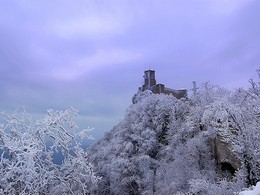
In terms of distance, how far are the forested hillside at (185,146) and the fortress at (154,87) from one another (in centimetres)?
558

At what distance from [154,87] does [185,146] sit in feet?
55.6

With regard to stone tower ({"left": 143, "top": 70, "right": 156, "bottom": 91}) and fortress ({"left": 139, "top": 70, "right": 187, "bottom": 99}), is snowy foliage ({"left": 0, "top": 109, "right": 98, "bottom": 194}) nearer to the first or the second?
fortress ({"left": 139, "top": 70, "right": 187, "bottom": 99})

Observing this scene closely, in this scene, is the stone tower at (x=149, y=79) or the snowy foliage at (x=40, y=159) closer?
the snowy foliage at (x=40, y=159)

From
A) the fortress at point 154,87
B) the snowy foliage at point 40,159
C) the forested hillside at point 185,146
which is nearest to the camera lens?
the snowy foliage at point 40,159

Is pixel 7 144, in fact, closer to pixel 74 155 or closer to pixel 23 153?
pixel 23 153

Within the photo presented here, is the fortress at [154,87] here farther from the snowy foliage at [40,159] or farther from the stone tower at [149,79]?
the snowy foliage at [40,159]

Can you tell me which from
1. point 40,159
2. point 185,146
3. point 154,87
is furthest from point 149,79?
point 40,159

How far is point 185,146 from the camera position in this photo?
19.5 meters

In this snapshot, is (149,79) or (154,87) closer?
(154,87)

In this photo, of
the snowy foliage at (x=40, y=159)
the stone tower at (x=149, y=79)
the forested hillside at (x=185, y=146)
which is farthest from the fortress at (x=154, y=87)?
the snowy foliage at (x=40, y=159)

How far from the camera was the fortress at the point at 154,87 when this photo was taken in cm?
3578

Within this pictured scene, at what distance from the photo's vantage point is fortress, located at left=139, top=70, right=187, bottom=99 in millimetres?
35781

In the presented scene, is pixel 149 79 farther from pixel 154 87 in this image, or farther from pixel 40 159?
pixel 40 159

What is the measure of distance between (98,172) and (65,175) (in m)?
16.4
